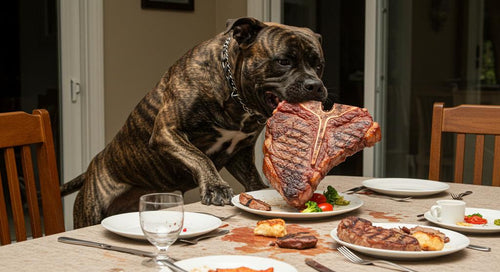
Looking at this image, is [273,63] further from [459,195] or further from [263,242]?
[263,242]

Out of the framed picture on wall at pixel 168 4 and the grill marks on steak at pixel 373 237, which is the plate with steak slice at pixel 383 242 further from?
the framed picture on wall at pixel 168 4

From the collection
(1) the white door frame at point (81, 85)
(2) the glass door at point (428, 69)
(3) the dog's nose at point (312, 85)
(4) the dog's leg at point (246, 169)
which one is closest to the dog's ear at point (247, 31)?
(3) the dog's nose at point (312, 85)

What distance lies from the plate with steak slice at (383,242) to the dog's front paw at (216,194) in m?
0.56

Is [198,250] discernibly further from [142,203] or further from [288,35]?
[288,35]

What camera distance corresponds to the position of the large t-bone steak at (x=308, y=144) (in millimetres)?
1658

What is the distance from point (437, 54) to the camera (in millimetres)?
3852

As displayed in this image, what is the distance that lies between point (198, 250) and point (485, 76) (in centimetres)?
284

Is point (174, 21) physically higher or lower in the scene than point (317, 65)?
higher

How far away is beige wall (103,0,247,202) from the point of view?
4.22 m

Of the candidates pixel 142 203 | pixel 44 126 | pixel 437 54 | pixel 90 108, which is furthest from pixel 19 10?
pixel 142 203

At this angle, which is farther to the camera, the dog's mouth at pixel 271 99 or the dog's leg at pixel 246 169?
the dog's leg at pixel 246 169

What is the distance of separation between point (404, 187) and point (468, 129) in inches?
18.6

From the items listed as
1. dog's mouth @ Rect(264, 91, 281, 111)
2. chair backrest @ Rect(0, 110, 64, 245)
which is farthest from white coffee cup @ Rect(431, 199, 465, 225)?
chair backrest @ Rect(0, 110, 64, 245)

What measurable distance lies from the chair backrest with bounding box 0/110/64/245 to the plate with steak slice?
0.94 m
